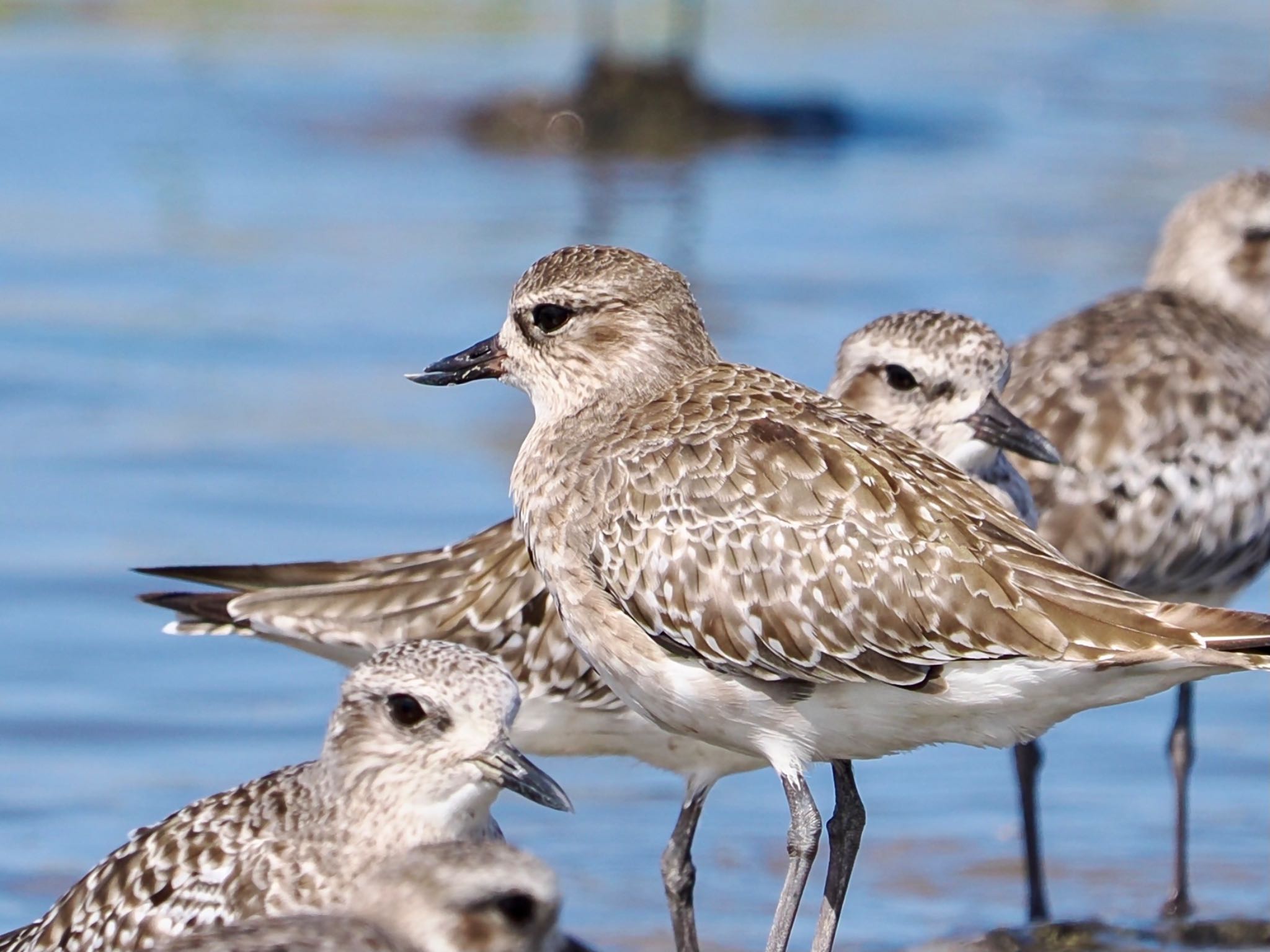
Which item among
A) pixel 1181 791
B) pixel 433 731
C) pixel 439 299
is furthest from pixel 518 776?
pixel 439 299

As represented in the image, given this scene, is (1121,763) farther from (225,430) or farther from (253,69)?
(253,69)

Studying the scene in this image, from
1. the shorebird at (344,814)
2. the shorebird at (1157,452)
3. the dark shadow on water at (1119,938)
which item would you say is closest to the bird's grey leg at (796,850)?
the shorebird at (344,814)

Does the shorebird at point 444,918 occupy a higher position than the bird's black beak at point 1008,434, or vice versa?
the bird's black beak at point 1008,434

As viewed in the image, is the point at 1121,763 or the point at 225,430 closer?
the point at 1121,763

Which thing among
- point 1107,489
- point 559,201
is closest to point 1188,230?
point 1107,489

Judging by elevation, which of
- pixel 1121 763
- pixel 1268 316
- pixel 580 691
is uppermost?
pixel 1268 316

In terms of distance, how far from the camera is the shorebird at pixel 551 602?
301 inches

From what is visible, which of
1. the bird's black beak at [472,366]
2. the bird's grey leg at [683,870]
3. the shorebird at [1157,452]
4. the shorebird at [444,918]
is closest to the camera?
the shorebird at [444,918]

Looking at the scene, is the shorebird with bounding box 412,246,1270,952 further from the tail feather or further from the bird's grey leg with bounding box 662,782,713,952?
the bird's grey leg with bounding box 662,782,713,952

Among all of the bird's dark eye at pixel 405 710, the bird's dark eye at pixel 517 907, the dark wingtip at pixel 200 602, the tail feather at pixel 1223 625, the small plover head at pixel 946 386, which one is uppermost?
the small plover head at pixel 946 386

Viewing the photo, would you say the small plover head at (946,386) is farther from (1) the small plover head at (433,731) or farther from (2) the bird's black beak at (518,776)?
(2) the bird's black beak at (518,776)

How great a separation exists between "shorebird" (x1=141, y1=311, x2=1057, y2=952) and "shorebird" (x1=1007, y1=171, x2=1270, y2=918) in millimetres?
1175

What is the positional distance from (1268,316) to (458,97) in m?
15.2

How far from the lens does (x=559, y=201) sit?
2025 cm
